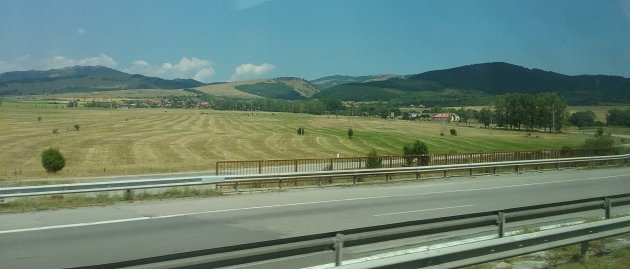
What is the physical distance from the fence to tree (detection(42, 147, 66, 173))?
41.5ft

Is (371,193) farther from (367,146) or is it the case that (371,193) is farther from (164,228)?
(367,146)

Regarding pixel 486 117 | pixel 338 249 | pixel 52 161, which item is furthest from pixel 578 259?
pixel 486 117

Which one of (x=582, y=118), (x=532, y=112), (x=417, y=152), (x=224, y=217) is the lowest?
(x=224, y=217)

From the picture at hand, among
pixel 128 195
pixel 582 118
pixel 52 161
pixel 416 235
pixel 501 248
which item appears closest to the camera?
pixel 416 235

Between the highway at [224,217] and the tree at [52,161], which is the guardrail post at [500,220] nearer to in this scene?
the highway at [224,217]

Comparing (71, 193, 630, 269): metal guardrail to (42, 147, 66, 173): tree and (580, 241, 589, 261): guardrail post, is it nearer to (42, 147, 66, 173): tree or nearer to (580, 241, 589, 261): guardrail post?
(580, 241, 589, 261): guardrail post

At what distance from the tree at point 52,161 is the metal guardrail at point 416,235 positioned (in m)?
42.4

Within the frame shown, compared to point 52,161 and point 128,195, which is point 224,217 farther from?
point 52,161

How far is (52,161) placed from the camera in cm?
4541

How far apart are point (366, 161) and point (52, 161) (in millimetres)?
24492

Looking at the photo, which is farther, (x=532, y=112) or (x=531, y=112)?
(x=531, y=112)

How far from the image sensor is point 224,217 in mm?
16031

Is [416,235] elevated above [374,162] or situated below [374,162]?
above

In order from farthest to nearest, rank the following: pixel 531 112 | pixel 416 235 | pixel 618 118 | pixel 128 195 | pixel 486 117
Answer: pixel 486 117 < pixel 531 112 < pixel 618 118 < pixel 128 195 < pixel 416 235
